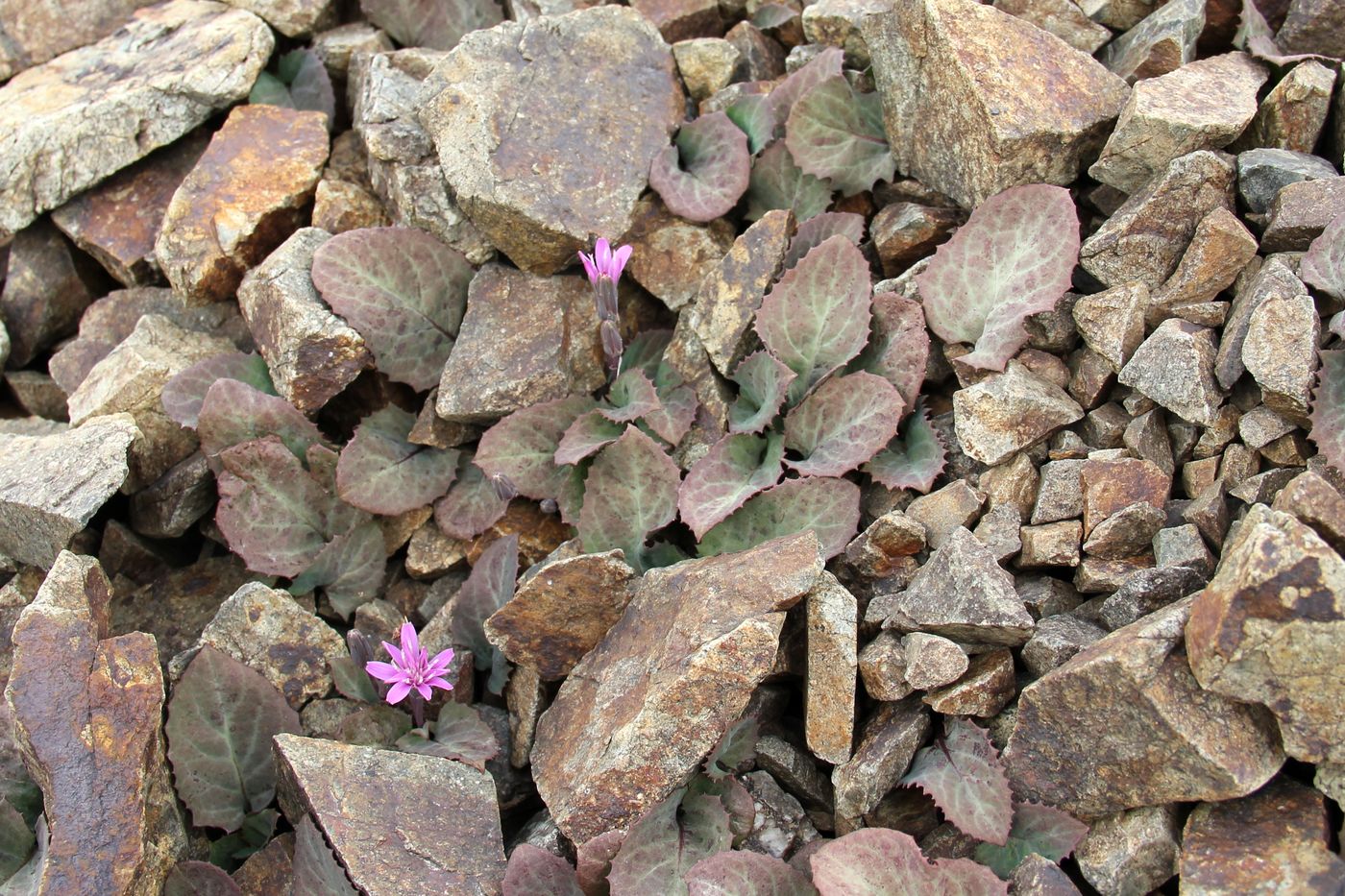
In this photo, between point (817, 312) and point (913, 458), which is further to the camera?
point (817, 312)

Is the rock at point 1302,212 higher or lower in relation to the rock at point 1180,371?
higher

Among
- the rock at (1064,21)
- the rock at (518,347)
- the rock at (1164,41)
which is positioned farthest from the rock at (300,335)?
the rock at (1164,41)

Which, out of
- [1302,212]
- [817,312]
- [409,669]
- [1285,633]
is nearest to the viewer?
[1285,633]

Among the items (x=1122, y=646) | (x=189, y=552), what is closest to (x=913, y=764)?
(x=1122, y=646)

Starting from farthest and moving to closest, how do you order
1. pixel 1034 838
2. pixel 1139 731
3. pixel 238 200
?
pixel 238 200, pixel 1034 838, pixel 1139 731

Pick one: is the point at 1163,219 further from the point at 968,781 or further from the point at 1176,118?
the point at 968,781

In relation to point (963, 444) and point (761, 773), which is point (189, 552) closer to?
point (761, 773)

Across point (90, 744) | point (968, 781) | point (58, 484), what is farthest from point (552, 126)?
point (968, 781)

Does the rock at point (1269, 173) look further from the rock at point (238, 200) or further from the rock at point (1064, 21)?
the rock at point (238, 200)
